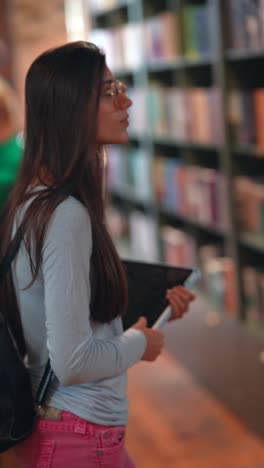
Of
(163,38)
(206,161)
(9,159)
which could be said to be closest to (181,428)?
(9,159)

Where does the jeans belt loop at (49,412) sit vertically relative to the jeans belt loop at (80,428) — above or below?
above

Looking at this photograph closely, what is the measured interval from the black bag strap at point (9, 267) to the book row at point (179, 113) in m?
2.49

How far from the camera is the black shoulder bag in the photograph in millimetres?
1415

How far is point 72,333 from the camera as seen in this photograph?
4.36 ft

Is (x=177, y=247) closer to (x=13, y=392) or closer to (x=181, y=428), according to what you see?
(x=181, y=428)

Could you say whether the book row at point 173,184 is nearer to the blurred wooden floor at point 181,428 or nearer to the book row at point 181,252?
the book row at point 181,252

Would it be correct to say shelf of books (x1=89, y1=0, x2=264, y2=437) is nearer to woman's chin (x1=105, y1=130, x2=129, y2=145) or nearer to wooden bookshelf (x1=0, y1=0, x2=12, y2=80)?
wooden bookshelf (x1=0, y1=0, x2=12, y2=80)

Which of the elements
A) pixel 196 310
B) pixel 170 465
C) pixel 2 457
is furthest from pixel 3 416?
pixel 196 310

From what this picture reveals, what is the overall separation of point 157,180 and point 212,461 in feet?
6.67

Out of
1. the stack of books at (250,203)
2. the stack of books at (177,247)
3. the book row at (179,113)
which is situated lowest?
the stack of books at (177,247)

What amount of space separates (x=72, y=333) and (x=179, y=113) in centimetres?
325

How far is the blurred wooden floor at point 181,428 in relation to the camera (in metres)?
3.32

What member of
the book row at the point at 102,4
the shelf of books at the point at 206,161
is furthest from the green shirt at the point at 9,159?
the book row at the point at 102,4

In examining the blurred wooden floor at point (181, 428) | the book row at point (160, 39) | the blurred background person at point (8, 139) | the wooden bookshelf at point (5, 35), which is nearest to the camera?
the blurred wooden floor at point (181, 428)
